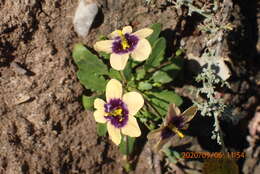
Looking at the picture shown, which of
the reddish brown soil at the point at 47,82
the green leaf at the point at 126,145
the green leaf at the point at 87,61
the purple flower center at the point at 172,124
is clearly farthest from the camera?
the green leaf at the point at 126,145

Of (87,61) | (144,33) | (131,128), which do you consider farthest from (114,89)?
(87,61)

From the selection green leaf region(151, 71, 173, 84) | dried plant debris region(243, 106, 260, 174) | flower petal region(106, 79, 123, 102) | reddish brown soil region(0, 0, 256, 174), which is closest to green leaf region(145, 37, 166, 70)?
green leaf region(151, 71, 173, 84)

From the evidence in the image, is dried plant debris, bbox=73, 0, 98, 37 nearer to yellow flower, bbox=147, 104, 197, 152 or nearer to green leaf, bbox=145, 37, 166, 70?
green leaf, bbox=145, 37, 166, 70

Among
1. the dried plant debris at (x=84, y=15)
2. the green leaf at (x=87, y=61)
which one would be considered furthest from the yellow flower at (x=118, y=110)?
the dried plant debris at (x=84, y=15)

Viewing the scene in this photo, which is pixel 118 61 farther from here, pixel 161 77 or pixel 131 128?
pixel 161 77

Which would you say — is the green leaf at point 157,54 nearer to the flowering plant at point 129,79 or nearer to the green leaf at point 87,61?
the flowering plant at point 129,79

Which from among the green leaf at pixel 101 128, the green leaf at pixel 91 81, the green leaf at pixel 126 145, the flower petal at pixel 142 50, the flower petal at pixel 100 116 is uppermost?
the flower petal at pixel 142 50
